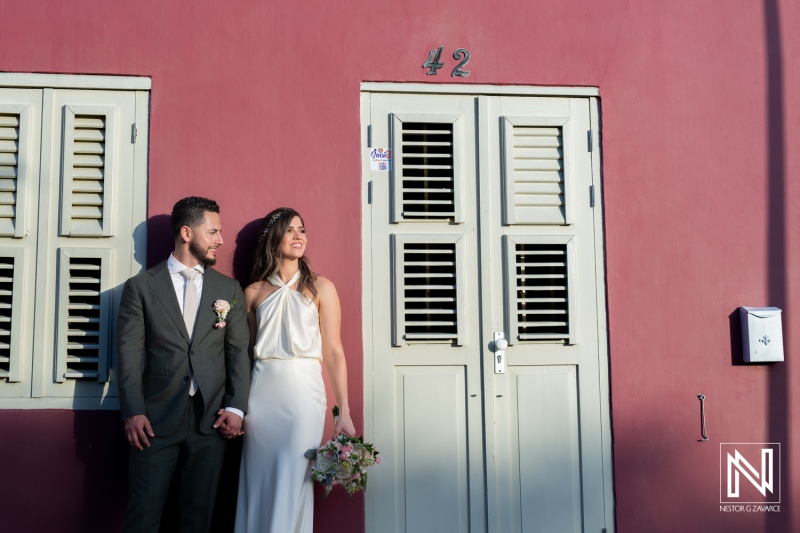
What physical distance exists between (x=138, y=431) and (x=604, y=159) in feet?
10.3

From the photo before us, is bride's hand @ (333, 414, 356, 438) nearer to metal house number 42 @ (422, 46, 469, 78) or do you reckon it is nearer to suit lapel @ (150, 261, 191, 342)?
suit lapel @ (150, 261, 191, 342)

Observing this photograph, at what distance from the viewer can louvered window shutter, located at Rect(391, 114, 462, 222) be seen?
4.84 metres

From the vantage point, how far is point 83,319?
460cm

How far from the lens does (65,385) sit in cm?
456

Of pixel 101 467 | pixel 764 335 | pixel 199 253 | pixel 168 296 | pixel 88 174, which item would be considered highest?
pixel 88 174

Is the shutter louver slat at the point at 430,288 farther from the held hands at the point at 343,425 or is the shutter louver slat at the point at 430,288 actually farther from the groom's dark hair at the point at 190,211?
the groom's dark hair at the point at 190,211

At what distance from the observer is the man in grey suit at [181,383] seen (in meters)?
4.11

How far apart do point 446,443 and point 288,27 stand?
105 inches

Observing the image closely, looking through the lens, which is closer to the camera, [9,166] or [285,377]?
[285,377]

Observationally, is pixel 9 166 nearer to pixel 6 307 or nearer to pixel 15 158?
pixel 15 158

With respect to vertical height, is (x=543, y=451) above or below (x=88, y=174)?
below

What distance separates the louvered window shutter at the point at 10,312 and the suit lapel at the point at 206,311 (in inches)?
A: 44.5

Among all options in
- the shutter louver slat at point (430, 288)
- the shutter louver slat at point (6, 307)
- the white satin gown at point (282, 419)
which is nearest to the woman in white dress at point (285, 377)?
the white satin gown at point (282, 419)

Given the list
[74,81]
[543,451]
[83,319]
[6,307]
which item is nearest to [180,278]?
[83,319]
